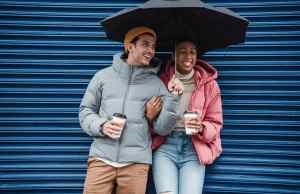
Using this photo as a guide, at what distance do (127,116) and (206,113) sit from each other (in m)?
0.84

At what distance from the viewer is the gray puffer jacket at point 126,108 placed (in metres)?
3.37

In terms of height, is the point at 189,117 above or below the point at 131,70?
below

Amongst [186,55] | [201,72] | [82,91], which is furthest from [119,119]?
[82,91]

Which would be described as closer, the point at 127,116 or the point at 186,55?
the point at 127,116

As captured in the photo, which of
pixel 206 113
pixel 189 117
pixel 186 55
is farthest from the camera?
pixel 206 113

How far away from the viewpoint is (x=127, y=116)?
3408mm

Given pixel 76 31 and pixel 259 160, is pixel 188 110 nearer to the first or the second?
pixel 259 160

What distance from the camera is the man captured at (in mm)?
3377

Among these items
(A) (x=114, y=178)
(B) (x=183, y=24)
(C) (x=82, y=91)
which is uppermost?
(B) (x=183, y=24)

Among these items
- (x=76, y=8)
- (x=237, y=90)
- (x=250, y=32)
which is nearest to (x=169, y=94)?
(x=237, y=90)

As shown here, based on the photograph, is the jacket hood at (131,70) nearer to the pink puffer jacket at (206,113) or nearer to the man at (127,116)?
the man at (127,116)

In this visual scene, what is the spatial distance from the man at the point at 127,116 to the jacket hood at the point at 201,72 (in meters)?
0.29

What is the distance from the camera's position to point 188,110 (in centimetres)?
→ 364

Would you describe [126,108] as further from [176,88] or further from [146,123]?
[176,88]
